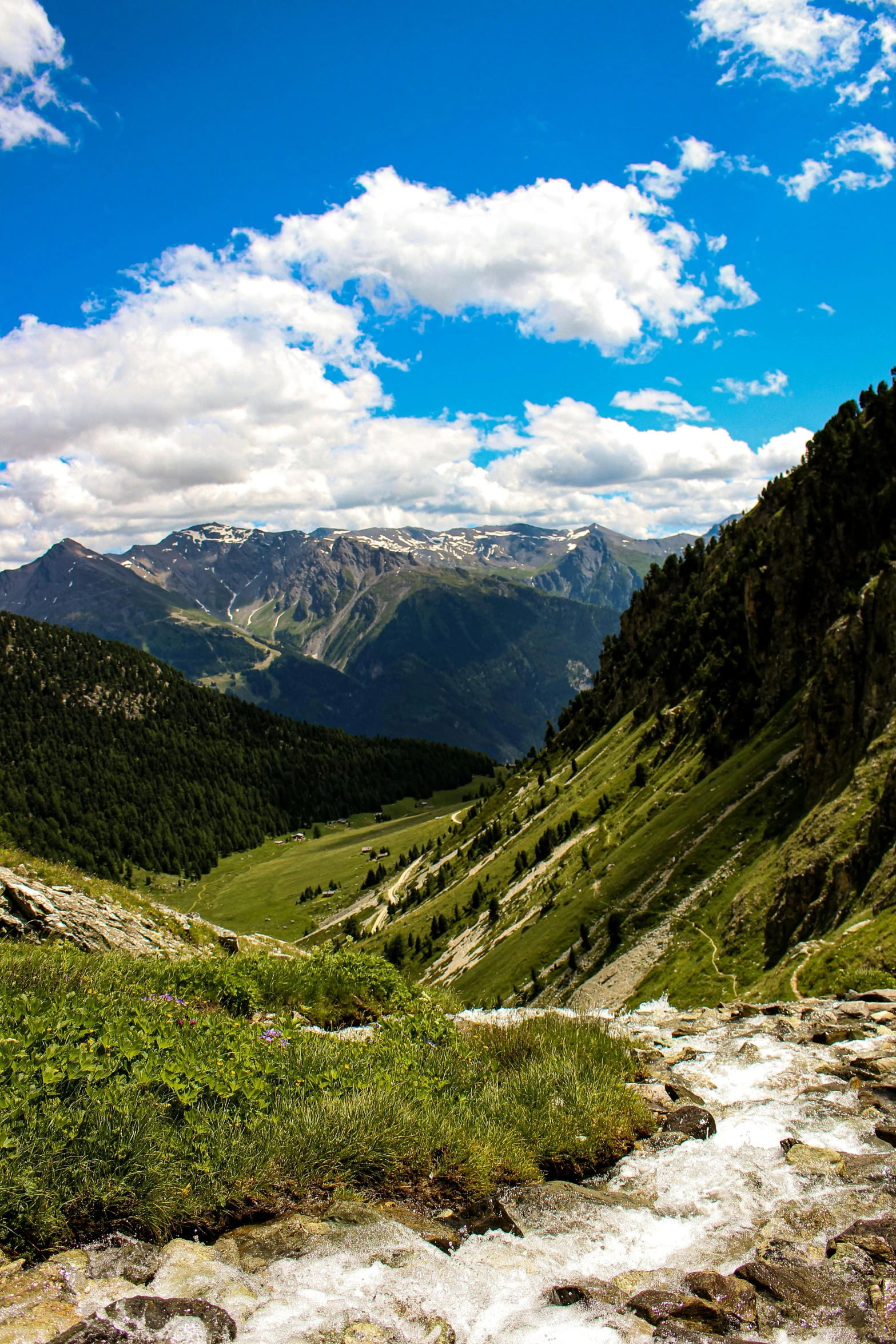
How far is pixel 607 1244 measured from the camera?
7.63 m

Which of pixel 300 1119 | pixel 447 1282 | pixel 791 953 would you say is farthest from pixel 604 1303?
pixel 791 953

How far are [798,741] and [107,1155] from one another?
66582mm

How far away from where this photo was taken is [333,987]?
15820 mm

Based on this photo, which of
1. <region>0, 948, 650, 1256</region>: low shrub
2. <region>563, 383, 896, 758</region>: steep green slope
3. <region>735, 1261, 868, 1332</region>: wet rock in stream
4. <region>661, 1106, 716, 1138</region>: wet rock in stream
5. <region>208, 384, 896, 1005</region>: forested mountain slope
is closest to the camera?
<region>735, 1261, 868, 1332</region>: wet rock in stream

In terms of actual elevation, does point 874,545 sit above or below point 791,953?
above

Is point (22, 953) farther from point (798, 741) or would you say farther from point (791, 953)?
point (798, 741)

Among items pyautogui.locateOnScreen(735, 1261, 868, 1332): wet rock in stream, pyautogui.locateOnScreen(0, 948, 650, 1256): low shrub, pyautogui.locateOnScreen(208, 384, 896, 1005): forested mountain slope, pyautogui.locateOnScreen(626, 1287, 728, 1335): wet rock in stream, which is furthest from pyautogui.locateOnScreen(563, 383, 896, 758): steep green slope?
pyautogui.locateOnScreen(626, 1287, 728, 1335): wet rock in stream

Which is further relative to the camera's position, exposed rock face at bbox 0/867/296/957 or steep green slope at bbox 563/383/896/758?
steep green slope at bbox 563/383/896/758

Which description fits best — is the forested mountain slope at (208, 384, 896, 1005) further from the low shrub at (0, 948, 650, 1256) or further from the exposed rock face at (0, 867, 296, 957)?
the exposed rock face at (0, 867, 296, 957)

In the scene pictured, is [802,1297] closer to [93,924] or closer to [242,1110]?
[242,1110]

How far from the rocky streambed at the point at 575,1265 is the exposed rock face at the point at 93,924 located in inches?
584

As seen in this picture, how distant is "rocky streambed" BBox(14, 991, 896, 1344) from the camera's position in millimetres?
5762

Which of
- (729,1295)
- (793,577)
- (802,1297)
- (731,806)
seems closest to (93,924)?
(729,1295)

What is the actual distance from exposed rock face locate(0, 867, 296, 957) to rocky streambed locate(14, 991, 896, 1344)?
48.7 feet
